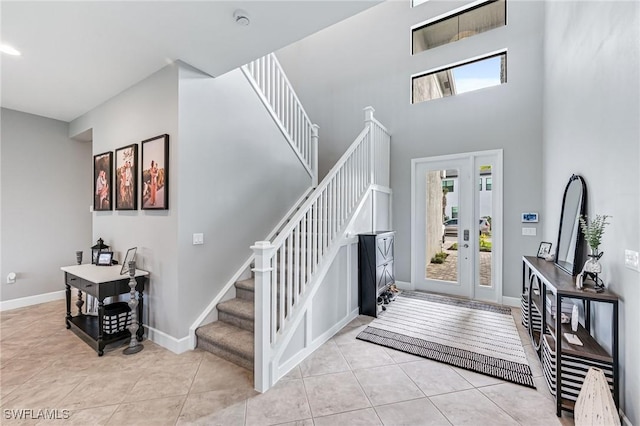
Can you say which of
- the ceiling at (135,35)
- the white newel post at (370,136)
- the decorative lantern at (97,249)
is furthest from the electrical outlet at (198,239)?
the white newel post at (370,136)

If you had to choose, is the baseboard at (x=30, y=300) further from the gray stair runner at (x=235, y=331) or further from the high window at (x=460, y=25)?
the high window at (x=460, y=25)

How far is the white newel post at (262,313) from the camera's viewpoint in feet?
7.22

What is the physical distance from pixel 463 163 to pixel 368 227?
1965mm

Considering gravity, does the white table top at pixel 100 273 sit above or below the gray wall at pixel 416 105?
below

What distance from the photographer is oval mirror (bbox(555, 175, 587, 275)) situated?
2.44 meters

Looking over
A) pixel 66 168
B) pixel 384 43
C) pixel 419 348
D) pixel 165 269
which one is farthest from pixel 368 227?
pixel 66 168

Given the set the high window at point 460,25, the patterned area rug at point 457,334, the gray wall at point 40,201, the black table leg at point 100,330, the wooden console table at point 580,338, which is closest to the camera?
the wooden console table at point 580,338

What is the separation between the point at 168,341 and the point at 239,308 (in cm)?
79

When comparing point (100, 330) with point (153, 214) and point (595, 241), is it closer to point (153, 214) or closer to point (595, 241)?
point (153, 214)

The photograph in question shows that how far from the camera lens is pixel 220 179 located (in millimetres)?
3246

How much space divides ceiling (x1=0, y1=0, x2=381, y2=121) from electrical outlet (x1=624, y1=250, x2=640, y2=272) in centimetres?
233

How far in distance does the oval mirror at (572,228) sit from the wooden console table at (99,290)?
4250 mm

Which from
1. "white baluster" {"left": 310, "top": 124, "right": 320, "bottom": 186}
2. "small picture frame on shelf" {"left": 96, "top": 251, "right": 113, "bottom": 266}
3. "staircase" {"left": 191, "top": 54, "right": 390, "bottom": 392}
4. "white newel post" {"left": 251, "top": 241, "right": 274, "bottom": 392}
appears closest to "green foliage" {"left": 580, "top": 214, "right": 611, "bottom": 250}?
"staircase" {"left": 191, "top": 54, "right": 390, "bottom": 392}

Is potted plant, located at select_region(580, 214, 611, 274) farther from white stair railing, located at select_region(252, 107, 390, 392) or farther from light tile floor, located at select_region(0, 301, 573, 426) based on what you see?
white stair railing, located at select_region(252, 107, 390, 392)
